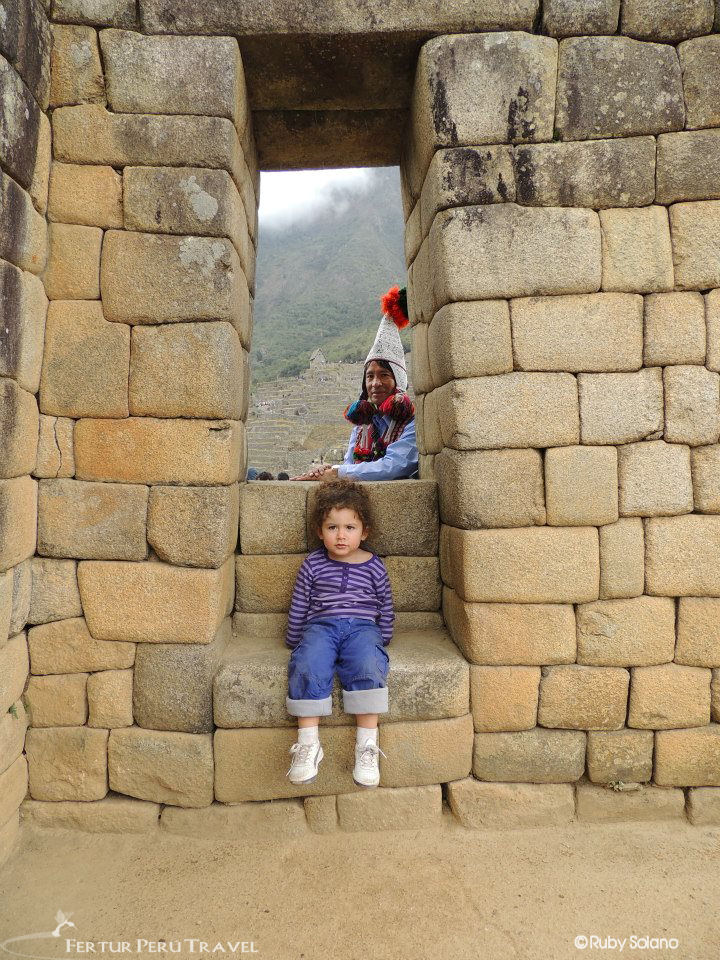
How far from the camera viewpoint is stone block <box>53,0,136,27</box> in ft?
8.76

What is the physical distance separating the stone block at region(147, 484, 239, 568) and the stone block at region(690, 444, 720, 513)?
7.51 ft

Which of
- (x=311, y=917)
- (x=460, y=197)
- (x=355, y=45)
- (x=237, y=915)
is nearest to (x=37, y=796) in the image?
(x=237, y=915)

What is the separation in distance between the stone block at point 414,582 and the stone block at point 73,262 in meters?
2.06

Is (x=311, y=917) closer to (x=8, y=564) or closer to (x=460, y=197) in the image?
(x=8, y=564)

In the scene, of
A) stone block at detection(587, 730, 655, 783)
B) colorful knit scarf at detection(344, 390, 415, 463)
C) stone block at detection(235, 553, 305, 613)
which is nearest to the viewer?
stone block at detection(587, 730, 655, 783)

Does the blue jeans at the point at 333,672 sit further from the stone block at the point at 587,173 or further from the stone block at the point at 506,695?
the stone block at the point at 587,173

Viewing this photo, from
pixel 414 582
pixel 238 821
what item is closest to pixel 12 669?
pixel 238 821

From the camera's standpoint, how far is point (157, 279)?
8.80ft

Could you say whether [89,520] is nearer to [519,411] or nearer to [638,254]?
[519,411]

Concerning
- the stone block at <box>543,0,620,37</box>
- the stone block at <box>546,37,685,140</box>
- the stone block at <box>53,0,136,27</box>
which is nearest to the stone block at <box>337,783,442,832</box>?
the stone block at <box>546,37,685,140</box>

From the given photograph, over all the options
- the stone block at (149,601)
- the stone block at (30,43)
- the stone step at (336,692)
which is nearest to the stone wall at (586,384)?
the stone step at (336,692)

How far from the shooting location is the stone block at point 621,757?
2734 millimetres

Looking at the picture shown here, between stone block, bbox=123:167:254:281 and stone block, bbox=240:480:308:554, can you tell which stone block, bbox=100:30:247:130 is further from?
stone block, bbox=240:480:308:554

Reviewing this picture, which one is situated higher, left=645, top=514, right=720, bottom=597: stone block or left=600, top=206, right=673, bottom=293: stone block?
left=600, top=206, right=673, bottom=293: stone block
